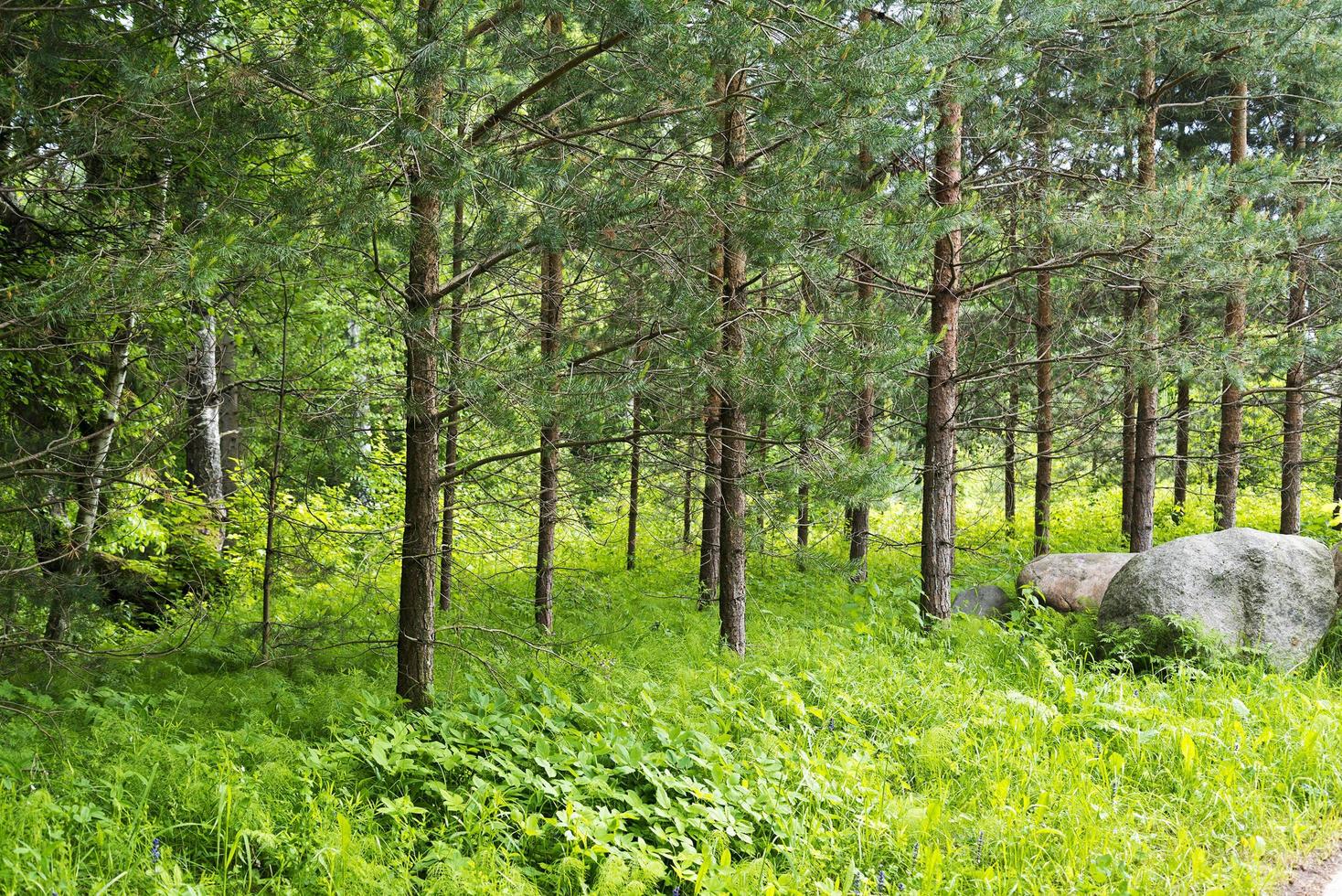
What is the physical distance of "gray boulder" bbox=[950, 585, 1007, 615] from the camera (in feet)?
33.3

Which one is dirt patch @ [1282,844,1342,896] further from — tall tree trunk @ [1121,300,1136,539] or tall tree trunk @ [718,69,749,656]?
tall tree trunk @ [1121,300,1136,539]

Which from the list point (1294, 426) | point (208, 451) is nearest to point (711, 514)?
point (208, 451)

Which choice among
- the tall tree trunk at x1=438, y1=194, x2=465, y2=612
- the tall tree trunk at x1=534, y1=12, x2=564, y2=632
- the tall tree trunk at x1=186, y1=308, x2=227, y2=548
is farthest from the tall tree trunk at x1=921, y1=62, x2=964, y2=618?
the tall tree trunk at x1=186, y1=308, x2=227, y2=548

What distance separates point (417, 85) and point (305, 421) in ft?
7.61

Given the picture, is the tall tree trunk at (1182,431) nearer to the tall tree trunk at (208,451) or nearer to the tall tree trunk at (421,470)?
the tall tree trunk at (421,470)

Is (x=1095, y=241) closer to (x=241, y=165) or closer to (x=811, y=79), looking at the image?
(x=811, y=79)

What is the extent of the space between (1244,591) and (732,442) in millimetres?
5092

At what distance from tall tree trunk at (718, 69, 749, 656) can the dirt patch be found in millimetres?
3921

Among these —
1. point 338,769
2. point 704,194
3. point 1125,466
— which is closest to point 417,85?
point 704,194

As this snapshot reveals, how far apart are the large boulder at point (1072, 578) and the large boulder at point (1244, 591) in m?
1.40

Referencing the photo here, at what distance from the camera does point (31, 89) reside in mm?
5422

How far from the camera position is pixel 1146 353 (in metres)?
8.38

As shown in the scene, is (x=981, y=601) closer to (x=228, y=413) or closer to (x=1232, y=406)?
(x=1232, y=406)

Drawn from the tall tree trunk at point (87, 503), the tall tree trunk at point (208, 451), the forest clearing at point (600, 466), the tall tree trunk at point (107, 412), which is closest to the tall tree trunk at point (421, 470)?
the forest clearing at point (600, 466)
